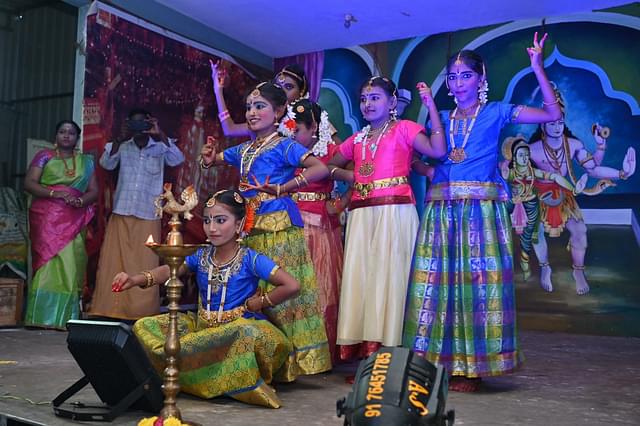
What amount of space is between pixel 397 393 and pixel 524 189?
5908mm

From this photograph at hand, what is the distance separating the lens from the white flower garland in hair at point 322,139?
450 centimetres

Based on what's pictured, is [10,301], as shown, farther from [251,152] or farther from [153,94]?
[251,152]

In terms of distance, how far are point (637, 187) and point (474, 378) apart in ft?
13.3

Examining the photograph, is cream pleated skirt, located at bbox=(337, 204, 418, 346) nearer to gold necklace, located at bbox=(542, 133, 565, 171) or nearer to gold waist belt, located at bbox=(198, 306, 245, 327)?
Answer: gold waist belt, located at bbox=(198, 306, 245, 327)

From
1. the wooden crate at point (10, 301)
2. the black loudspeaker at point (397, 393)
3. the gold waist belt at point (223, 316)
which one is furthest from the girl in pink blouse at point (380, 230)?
the wooden crate at point (10, 301)

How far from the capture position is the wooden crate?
5.87 meters

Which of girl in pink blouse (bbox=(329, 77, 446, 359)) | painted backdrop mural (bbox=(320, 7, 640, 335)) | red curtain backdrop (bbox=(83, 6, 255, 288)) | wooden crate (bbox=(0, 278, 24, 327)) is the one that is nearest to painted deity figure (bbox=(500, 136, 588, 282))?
painted backdrop mural (bbox=(320, 7, 640, 335))

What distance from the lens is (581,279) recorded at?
6.82 m

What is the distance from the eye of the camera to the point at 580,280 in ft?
22.4

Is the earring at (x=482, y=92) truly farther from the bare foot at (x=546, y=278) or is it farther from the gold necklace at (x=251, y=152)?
the bare foot at (x=546, y=278)

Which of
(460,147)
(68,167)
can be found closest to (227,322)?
(460,147)

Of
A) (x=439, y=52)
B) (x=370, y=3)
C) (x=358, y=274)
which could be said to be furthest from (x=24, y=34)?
(x=358, y=274)

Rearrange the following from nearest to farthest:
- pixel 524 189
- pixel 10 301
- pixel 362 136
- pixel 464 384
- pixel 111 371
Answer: pixel 111 371, pixel 464 384, pixel 362 136, pixel 10 301, pixel 524 189

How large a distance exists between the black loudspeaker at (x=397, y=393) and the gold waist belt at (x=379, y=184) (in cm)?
211
